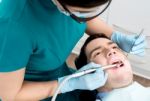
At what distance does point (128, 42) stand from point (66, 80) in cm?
53

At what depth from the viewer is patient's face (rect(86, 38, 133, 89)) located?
151 cm

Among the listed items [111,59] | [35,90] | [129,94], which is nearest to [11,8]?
[35,90]

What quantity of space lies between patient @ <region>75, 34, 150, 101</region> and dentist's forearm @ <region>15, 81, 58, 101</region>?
33 centimetres

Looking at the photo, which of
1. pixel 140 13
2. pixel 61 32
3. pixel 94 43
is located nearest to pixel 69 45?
pixel 61 32

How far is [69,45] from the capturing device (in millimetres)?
1438

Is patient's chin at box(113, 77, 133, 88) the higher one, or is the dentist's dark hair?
the dentist's dark hair

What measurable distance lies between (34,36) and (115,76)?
1.81 feet

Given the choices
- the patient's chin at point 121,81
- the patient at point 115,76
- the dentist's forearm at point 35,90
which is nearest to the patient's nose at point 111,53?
the patient at point 115,76

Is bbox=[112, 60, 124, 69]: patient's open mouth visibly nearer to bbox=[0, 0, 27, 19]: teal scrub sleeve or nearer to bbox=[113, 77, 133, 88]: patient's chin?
bbox=[113, 77, 133, 88]: patient's chin

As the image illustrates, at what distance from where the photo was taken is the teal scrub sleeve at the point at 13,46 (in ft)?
3.60

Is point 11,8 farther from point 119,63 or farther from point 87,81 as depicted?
point 119,63

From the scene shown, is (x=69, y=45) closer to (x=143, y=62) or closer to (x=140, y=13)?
(x=140, y=13)

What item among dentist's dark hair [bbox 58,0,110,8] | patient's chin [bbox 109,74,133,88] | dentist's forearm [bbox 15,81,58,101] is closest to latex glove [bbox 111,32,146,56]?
patient's chin [bbox 109,74,133,88]

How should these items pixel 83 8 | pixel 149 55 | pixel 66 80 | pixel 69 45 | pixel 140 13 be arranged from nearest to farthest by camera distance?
pixel 83 8 < pixel 66 80 < pixel 69 45 < pixel 140 13 < pixel 149 55
